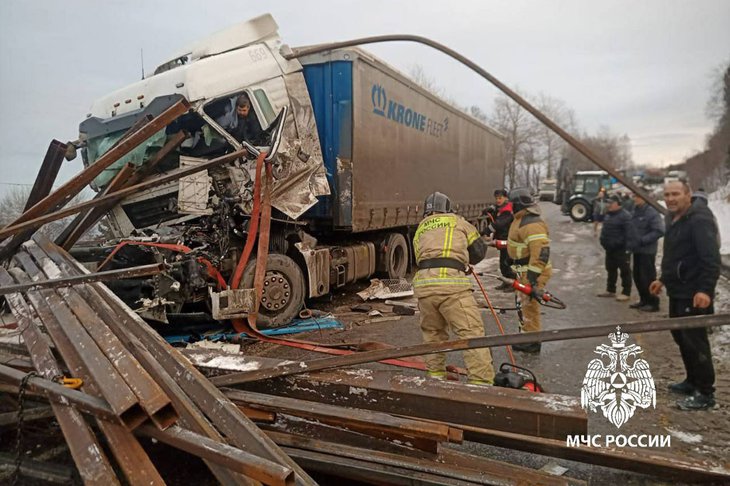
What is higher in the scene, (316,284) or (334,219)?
(334,219)

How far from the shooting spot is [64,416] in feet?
7.57

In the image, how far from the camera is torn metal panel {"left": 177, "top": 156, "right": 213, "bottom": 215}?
15.6 feet

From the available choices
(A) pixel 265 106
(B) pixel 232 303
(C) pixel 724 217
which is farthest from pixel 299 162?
(C) pixel 724 217

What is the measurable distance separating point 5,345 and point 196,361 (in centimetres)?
151

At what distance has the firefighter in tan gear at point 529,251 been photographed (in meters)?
4.47

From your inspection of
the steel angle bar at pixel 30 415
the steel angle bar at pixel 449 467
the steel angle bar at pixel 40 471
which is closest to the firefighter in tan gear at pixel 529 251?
the steel angle bar at pixel 449 467

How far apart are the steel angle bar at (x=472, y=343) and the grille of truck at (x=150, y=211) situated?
286 centimetres

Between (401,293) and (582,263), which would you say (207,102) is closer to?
(401,293)

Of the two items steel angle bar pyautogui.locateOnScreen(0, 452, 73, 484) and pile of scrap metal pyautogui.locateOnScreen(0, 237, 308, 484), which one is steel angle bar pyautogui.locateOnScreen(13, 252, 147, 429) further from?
steel angle bar pyautogui.locateOnScreen(0, 452, 73, 484)

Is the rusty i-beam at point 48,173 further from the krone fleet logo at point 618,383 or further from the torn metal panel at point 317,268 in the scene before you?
the krone fleet logo at point 618,383

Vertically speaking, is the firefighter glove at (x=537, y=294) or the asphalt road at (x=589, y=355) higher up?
the firefighter glove at (x=537, y=294)

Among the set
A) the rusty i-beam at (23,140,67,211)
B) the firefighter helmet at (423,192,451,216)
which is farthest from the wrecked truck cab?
the firefighter helmet at (423,192,451,216)

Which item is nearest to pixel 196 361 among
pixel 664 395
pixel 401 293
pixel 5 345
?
pixel 5 345

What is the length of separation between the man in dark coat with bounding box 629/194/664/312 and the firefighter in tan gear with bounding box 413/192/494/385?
13.4 feet
